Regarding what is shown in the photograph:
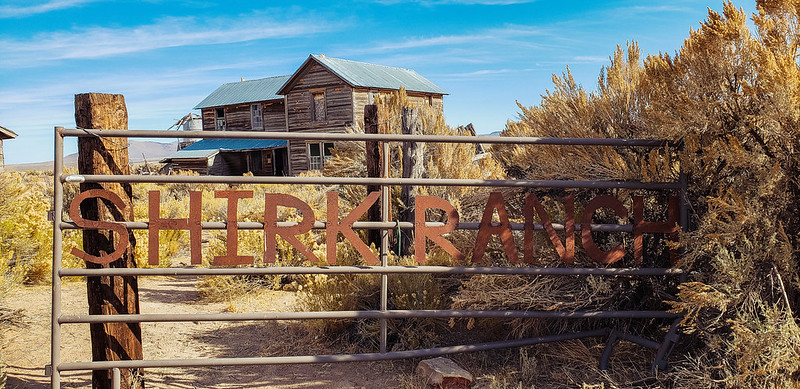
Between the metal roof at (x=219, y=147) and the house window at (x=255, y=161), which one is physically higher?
the metal roof at (x=219, y=147)

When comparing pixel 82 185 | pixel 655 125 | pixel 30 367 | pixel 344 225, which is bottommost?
pixel 30 367

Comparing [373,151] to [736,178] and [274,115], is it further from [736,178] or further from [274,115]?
[274,115]

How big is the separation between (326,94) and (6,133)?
1686 cm

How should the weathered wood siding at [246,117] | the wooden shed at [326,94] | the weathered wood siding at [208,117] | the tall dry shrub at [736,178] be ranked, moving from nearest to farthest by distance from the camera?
the tall dry shrub at [736,178] → the wooden shed at [326,94] → the weathered wood siding at [246,117] → the weathered wood siding at [208,117]

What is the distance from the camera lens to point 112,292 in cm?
424

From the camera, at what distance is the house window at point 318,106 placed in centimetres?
2799

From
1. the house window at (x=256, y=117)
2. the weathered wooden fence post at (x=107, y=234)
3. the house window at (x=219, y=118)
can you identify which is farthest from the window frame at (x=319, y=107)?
the weathered wooden fence post at (x=107, y=234)

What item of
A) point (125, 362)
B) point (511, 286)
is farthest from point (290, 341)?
point (511, 286)

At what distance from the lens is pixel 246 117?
109 feet

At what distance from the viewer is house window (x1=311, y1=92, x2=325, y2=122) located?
28.0m

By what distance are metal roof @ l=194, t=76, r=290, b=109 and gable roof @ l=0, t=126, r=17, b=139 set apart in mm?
19735

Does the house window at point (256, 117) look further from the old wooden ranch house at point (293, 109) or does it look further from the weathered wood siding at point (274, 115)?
the weathered wood siding at point (274, 115)

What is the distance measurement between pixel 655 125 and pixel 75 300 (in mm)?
6266

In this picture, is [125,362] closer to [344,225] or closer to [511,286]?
[344,225]
